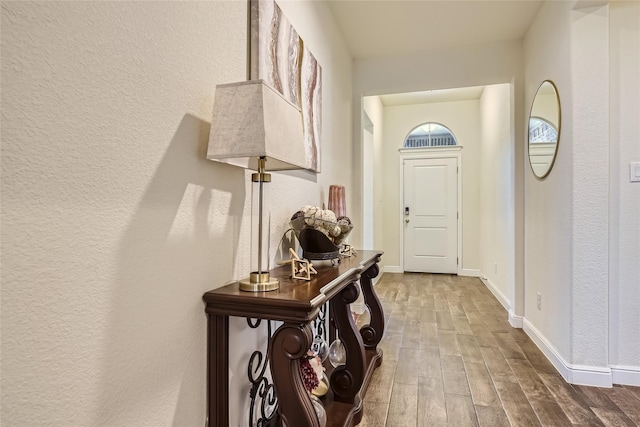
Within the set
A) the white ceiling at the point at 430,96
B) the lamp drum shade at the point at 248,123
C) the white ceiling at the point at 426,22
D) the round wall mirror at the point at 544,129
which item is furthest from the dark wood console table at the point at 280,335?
the white ceiling at the point at 430,96

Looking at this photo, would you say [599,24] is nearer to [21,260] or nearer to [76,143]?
[76,143]

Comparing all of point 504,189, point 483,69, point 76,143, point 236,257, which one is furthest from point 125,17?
point 504,189

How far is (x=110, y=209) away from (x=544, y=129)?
2955mm

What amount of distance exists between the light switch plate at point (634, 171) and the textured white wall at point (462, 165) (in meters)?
3.66

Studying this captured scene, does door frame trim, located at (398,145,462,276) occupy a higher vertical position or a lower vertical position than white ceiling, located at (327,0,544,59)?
lower

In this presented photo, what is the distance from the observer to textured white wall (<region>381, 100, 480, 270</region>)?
5.77 metres

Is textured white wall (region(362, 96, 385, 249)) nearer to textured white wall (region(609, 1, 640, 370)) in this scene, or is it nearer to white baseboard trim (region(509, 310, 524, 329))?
white baseboard trim (region(509, 310, 524, 329))

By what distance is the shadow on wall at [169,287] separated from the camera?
82cm

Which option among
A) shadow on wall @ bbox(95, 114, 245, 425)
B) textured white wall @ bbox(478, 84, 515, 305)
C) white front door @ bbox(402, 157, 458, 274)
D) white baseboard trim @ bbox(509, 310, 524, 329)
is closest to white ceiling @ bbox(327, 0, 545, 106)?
textured white wall @ bbox(478, 84, 515, 305)

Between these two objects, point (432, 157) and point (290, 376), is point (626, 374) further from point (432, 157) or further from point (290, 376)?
point (432, 157)

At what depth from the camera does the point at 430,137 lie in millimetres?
6027

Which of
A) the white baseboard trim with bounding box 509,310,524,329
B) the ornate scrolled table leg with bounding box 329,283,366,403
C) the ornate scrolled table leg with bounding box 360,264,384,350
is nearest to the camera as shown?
the ornate scrolled table leg with bounding box 329,283,366,403

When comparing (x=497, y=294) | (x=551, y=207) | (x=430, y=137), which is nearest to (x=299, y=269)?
(x=551, y=207)

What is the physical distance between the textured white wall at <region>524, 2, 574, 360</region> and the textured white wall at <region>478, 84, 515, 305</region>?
35 centimetres
